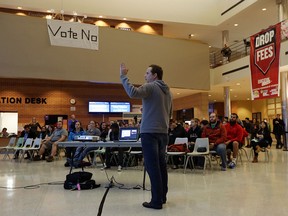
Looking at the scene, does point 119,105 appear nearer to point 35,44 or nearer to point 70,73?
point 70,73

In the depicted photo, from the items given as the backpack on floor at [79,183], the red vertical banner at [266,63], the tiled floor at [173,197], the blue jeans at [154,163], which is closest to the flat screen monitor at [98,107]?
the red vertical banner at [266,63]

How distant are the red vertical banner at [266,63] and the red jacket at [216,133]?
160 inches

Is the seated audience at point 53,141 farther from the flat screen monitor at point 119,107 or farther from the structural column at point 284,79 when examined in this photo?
the structural column at point 284,79

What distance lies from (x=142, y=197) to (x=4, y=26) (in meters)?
10.2

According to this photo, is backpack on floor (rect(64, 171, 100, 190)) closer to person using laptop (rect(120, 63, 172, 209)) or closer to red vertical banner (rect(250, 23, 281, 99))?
person using laptop (rect(120, 63, 172, 209))

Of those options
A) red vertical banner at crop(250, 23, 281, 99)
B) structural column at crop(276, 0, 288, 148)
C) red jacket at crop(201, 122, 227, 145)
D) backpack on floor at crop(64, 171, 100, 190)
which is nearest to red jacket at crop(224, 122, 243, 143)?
red jacket at crop(201, 122, 227, 145)

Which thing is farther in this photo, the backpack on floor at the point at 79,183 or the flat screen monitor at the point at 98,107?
the flat screen monitor at the point at 98,107

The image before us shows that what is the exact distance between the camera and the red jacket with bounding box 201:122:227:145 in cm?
711

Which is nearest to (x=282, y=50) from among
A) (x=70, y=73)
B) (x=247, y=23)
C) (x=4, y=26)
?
(x=247, y=23)

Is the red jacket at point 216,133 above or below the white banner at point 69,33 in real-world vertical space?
below

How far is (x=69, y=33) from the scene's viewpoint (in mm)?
12203

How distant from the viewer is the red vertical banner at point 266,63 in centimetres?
1063

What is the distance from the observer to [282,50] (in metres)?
11.8

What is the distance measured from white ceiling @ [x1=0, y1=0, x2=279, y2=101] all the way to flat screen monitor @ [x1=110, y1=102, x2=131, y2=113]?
426 centimetres
